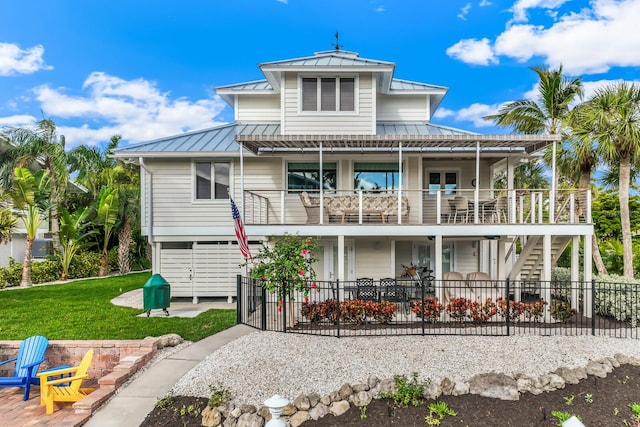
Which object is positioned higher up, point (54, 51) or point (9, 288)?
point (54, 51)

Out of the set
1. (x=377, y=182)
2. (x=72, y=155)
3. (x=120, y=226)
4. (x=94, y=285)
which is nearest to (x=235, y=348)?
(x=377, y=182)

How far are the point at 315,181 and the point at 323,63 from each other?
4477 mm

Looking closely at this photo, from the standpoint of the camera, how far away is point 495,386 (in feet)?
22.1

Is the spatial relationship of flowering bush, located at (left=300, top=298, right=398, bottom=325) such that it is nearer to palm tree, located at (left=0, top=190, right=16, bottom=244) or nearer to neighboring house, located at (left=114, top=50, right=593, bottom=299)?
neighboring house, located at (left=114, top=50, right=593, bottom=299)

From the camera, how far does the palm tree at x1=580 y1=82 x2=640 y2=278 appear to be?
44.5 feet

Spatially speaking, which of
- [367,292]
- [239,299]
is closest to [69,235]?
[239,299]

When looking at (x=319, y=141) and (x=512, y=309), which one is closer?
(x=512, y=309)

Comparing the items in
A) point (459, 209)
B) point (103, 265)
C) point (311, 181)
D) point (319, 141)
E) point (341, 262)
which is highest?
point (319, 141)

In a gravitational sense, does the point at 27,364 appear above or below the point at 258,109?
below

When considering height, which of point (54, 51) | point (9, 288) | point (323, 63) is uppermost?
point (54, 51)

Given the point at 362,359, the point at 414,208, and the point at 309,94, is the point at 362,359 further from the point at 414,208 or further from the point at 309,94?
the point at 309,94

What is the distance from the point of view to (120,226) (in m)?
25.7

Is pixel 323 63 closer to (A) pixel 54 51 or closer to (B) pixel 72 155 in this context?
(B) pixel 72 155

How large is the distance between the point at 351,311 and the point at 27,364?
281 inches
